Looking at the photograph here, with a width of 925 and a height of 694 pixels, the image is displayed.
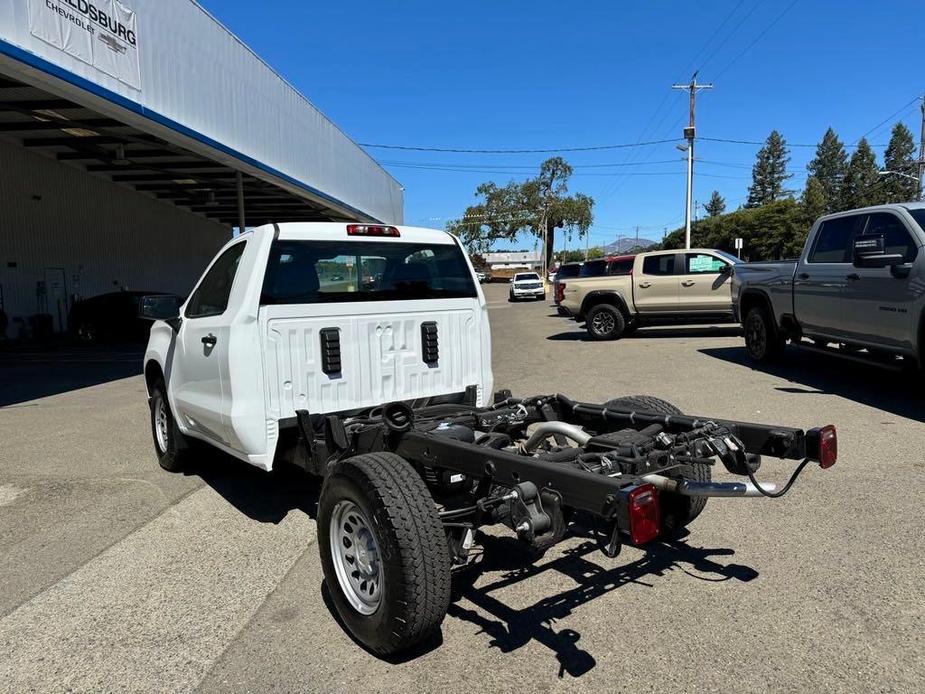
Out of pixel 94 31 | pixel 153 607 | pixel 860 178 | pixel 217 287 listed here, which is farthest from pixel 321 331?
pixel 860 178

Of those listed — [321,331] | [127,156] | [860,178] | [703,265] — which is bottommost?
[321,331]

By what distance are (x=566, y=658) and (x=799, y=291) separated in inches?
319

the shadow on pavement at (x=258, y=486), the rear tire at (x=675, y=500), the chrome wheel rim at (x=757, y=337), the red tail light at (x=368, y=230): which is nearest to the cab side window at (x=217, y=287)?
the red tail light at (x=368, y=230)

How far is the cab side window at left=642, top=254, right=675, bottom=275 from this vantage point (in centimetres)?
1598

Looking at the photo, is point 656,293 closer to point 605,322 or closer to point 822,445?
point 605,322

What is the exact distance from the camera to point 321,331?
4.39 metres

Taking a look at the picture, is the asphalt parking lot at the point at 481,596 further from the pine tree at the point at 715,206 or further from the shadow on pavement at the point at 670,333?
the pine tree at the point at 715,206

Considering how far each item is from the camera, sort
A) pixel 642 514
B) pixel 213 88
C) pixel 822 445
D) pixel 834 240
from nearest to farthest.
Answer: pixel 642 514
pixel 822 445
pixel 834 240
pixel 213 88

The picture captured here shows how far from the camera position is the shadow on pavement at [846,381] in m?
7.96

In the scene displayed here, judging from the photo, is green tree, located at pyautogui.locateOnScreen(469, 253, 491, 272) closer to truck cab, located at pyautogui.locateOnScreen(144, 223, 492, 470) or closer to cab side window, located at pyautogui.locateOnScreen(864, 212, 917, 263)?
cab side window, located at pyautogui.locateOnScreen(864, 212, 917, 263)

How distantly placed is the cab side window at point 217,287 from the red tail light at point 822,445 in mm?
3609

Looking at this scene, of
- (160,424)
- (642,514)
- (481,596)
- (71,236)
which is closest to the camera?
(642,514)

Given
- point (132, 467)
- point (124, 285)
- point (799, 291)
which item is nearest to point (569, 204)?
point (124, 285)

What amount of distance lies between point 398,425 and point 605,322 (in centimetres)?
1322
